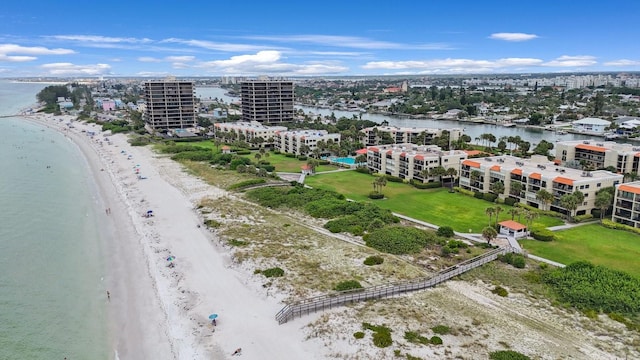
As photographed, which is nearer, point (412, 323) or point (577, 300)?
point (412, 323)

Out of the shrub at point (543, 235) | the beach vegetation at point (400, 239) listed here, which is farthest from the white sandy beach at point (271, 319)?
the shrub at point (543, 235)

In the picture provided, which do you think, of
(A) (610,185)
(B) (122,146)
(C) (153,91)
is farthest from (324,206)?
(C) (153,91)

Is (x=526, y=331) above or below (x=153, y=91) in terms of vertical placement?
below

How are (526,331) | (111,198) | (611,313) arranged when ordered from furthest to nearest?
(111,198), (611,313), (526,331)

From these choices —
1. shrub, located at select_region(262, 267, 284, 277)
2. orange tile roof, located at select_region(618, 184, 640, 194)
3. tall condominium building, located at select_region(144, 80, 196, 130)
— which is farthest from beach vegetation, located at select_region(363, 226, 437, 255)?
tall condominium building, located at select_region(144, 80, 196, 130)

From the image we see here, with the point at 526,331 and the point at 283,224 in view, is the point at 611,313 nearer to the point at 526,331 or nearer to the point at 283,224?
the point at 526,331

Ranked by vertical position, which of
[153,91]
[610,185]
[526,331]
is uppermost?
[153,91]

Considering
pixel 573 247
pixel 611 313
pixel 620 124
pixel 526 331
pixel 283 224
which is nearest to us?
pixel 526 331
